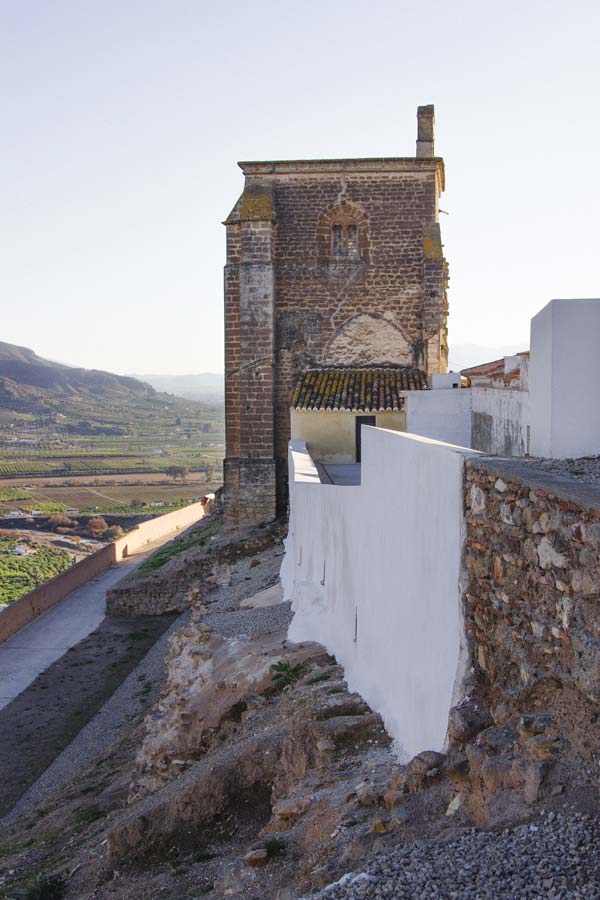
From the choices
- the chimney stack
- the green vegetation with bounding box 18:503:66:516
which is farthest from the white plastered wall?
the green vegetation with bounding box 18:503:66:516

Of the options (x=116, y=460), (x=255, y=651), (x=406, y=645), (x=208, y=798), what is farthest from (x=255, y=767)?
(x=116, y=460)

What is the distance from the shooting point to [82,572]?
24.3 meters

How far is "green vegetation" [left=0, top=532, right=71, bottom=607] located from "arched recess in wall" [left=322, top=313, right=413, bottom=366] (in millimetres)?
18180

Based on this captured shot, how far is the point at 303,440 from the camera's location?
1755cm

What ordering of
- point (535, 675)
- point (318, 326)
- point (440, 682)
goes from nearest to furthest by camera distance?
point (535, 675), point (440, 682), point (318, 326)

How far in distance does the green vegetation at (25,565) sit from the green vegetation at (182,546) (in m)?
11.9

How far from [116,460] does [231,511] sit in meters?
86.3

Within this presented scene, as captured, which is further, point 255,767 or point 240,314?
point 240,314

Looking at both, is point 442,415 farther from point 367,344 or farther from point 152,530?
point 152,530

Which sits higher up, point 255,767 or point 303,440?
point 303,440

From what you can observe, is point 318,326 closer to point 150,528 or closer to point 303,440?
point 303,440

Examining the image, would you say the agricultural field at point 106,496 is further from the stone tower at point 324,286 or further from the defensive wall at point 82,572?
the stone tower at point 324,286

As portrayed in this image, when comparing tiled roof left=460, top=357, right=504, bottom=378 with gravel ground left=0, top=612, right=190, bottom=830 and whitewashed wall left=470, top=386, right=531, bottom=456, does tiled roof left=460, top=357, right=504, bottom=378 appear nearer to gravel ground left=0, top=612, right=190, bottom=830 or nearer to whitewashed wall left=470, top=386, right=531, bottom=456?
whitewashed wall left=470, top=386, right=531, bottom=456

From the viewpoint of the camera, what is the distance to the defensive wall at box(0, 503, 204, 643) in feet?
63.6
